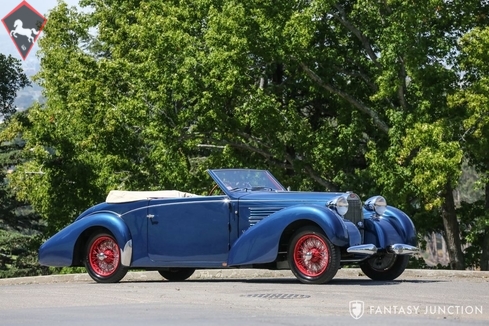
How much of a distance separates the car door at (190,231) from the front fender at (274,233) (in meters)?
0.35

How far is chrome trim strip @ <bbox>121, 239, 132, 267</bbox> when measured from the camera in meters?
16.1

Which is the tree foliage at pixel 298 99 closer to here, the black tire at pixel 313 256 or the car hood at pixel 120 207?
the car hood at pixel 120 207

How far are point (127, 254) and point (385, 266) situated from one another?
3721mm

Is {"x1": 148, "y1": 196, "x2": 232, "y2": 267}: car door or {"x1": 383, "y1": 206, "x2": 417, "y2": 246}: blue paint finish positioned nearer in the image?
{"x1": 148, "y1": 196, "x2": 232, "y2": 267}: car door

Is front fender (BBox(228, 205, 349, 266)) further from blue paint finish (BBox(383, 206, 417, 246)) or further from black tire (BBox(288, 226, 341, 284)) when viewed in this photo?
blue paint finish (BBox(383, 206, 417, 246))

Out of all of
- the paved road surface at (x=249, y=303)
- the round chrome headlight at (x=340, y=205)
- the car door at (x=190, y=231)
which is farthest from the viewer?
the car door at (x=190, y=231)

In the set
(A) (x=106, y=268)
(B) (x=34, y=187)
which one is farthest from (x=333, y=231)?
(B) (x=34, y=187)

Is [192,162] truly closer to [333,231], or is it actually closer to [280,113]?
[280,113]

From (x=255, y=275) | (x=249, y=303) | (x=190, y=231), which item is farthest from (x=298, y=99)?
(x=249, y=303)

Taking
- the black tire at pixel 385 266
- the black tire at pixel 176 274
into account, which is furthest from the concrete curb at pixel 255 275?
the black tire at pixel 385 266

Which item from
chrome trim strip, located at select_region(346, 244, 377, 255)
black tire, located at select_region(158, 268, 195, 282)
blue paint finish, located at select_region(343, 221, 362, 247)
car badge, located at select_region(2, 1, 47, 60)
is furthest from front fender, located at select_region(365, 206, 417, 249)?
car badge, located at select_region(2, 1, 47, 60)

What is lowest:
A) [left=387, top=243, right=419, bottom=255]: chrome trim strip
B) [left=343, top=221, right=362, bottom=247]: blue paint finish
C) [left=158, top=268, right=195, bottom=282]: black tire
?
[left=158, top=268, right=195, bottom=282]: black tire

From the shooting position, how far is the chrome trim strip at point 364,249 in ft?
47.2

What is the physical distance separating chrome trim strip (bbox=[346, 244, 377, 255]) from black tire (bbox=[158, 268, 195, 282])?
11.7 ft
